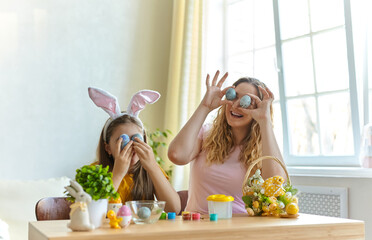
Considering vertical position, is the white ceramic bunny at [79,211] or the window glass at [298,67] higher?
the window glass at [298,67]

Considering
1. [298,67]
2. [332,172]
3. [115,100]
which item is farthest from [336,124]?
[115,100]

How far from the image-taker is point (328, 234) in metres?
1.47

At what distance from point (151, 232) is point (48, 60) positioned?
8.68ft

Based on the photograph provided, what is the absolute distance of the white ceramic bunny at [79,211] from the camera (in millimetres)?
1204

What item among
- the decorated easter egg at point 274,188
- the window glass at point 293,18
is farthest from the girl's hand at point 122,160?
the window glass at point 293,18

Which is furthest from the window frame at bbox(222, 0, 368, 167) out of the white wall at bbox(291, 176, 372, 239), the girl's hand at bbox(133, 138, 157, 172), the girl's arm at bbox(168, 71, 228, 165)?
the girl's hand at bbox(133, 138, 157, 172)

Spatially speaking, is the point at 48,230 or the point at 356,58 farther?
the point at 356,58

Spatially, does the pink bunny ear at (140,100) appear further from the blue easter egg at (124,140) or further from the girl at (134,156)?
the blue easter egg at (124,140)

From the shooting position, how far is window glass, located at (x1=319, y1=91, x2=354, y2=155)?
3.12 metres

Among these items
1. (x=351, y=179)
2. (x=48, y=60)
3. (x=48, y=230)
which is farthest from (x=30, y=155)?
(x=48, y=230)

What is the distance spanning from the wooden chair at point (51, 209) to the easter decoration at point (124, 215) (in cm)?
68

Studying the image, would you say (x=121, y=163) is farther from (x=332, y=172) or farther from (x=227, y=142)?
(x=332, y=172)

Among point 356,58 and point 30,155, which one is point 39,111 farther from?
point 356,58

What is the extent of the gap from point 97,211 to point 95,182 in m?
0.08
